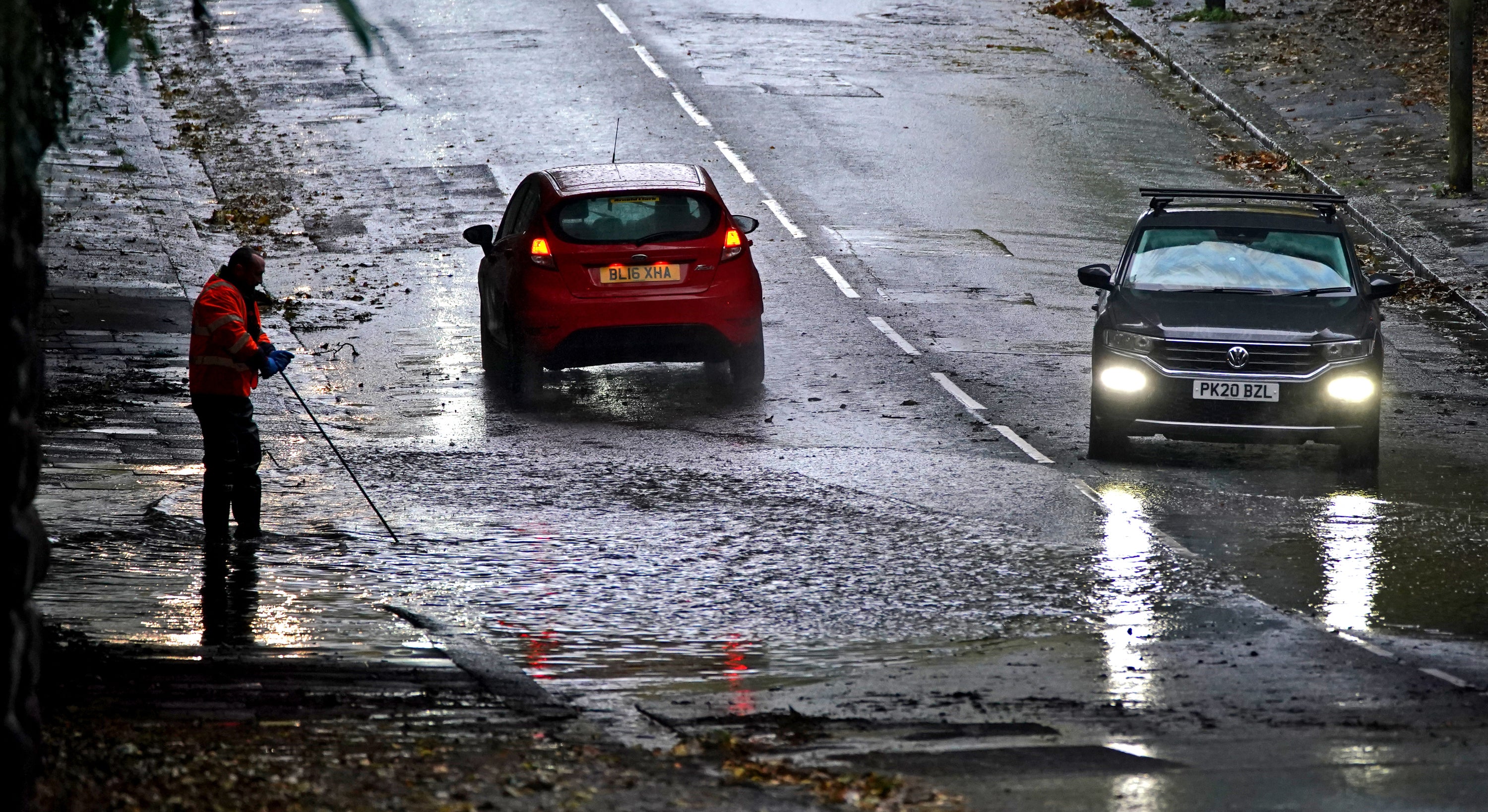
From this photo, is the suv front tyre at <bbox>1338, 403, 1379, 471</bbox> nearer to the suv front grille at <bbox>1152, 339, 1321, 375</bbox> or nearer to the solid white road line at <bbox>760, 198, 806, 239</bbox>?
the suv front grille at <bbox>1152, 339, 1321, 375</bbox>

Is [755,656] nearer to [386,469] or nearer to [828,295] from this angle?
[386,469]

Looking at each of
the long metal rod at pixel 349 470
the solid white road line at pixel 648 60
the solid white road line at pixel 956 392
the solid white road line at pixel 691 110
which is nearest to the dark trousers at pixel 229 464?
the long metal rod at pixel 349 470

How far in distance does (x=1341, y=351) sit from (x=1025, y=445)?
2.21 meters

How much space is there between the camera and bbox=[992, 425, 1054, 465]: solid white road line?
42.9 ft

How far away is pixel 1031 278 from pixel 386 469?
9.16 meters

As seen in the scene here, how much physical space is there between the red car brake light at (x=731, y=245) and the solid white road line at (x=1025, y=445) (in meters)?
2.49

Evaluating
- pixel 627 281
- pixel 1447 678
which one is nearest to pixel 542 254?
pixel 627 281

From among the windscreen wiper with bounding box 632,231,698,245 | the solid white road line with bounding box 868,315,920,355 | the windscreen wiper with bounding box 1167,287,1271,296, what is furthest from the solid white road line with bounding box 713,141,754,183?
the windscreen wiper with bounding box 1167,287,1271,296

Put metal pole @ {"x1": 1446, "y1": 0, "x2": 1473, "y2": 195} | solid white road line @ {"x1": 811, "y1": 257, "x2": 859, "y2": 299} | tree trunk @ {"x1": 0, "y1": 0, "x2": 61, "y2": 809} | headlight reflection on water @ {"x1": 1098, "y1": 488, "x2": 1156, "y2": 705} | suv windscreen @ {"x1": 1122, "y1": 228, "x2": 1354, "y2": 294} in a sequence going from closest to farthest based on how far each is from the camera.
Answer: tree trunk @ {"x1": 0, "y1": 0, "x2": 61, "y2": 809} < headlight reflection on water @ {"x1": 1098, "y1": 488, "x2": 1156, "y2": 705} < suv windscreen @ {"x1": 1122, "y1": 228, "x2": 1354, "y2": 294} < solid white road line @ {"x1": 811, "y1": 257, "x2": 859, "y2": 299} < metal pole @ {"x1": 1446, "y1": 0, "x2": 1473, "y2": 195}

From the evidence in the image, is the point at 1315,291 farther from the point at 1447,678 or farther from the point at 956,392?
the point at 1447,678

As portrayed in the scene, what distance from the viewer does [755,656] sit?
28.6 ft

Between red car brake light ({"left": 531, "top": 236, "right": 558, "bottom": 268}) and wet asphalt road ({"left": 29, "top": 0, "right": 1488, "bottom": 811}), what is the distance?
3.66 ft

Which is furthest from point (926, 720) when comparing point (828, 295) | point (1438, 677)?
point (828, 295)

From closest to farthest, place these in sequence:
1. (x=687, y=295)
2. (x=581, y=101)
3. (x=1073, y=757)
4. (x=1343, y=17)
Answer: (x=1073, y=757), (x=687, y=295), (x=581, y=101), (x=1343, y=17)
